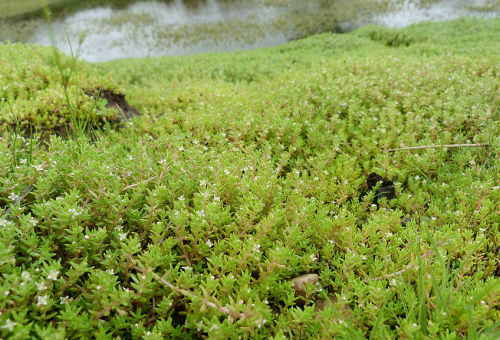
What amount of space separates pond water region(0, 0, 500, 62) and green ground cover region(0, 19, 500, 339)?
17.8 m

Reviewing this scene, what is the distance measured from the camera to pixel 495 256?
270 cm

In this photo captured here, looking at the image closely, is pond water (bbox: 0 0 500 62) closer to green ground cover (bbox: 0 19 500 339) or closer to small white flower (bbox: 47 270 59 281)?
green ground cover (bbox: 0 19 500 339)

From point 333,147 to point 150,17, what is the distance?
93.8 feet

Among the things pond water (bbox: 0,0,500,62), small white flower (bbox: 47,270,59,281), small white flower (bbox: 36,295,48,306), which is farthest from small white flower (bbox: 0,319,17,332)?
pond water (bbox: 0,0,500,62)

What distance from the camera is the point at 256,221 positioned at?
2.99 meters

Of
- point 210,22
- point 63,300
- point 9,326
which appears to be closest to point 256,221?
point 63,300

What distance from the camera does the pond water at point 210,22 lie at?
22078mm

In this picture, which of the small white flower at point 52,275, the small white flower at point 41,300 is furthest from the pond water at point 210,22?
the small white flower at point 41,300

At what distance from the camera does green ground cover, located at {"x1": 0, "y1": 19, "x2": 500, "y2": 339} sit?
1947 mm

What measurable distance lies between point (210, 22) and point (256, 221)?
87.4 ft

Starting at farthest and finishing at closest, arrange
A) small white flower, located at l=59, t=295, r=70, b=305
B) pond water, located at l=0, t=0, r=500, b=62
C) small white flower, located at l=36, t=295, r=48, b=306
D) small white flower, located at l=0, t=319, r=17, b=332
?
1. pond water, located at l=0, t=0, r=500, b=62
2. small white flower, located at l=59, t=295, r=70, b=305
3. small white flower, located at l=36, t=295, r=48, b=306
4. small white flower, located at l=0, t=319, r=17, b=332

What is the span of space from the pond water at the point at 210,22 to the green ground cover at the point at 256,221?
1777 centimetres

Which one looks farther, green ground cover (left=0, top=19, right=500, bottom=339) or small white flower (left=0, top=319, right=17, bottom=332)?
green ground cover (left=0, top=19, right=500, bottom=339)

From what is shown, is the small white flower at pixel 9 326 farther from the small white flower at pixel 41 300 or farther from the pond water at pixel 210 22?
the pond water at pixel 210 22
